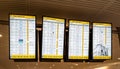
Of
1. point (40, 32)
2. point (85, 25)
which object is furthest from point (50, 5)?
point (85, 25)

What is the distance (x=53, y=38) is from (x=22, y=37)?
36 centimetres

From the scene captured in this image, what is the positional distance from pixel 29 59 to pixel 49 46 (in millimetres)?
265

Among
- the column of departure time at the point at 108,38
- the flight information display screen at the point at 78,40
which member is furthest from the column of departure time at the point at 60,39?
the column of departure time at the point at 108,38

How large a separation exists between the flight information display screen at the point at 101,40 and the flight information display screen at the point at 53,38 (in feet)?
1.43

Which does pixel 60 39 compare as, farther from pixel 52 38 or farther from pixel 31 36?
pixel 31 36

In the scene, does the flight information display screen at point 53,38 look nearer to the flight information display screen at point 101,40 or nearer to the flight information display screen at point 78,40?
the flight information display screen at point 78,40

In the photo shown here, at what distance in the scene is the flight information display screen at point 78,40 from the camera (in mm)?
2637

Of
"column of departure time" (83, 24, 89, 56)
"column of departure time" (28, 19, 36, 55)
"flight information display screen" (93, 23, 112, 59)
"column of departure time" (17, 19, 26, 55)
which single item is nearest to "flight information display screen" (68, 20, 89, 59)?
"column of departure time" (83, 24, 89, 56)

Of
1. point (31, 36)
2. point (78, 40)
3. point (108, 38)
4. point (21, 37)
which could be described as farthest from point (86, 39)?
point (21, 37)

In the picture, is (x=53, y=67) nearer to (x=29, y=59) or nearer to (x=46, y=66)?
(x=46, y=66)

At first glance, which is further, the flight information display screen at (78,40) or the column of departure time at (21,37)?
the flight information display screen at (78,40)

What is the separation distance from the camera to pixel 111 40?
2842 mm

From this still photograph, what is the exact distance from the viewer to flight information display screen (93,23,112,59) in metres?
2.73

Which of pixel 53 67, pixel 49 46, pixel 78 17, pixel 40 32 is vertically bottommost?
pixel 53 67
